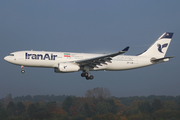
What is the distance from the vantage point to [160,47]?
49594 mm

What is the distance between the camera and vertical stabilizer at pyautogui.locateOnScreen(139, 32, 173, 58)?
48688 millimetres

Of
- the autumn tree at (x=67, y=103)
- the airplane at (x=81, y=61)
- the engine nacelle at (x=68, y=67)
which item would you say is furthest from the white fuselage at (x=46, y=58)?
the autumn tree at (x=67, y=103)

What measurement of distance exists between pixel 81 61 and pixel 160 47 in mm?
19671

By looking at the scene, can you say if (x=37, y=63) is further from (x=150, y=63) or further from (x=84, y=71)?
(x=150, y=63)

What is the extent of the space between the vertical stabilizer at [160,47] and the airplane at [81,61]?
0.78 feet

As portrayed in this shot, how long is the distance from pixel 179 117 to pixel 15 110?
71.5 m

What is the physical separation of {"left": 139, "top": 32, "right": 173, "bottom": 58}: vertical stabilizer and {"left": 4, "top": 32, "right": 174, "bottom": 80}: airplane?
24 centimetres

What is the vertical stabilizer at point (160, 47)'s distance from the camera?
4869 cm

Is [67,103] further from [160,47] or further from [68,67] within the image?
[68,67]

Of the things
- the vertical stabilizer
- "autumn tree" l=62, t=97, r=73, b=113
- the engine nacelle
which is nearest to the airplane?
the engine nacelle

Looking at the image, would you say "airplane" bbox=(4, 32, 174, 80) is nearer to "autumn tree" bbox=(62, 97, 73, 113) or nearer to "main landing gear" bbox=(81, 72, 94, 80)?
"main landing gear" bbox=(81, 72, 94, 80)

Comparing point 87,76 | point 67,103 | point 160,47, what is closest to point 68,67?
point 87,76

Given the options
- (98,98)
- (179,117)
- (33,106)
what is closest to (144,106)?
(98,98)

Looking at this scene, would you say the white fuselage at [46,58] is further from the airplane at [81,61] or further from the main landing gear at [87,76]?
the main landing gear at [87,76]
